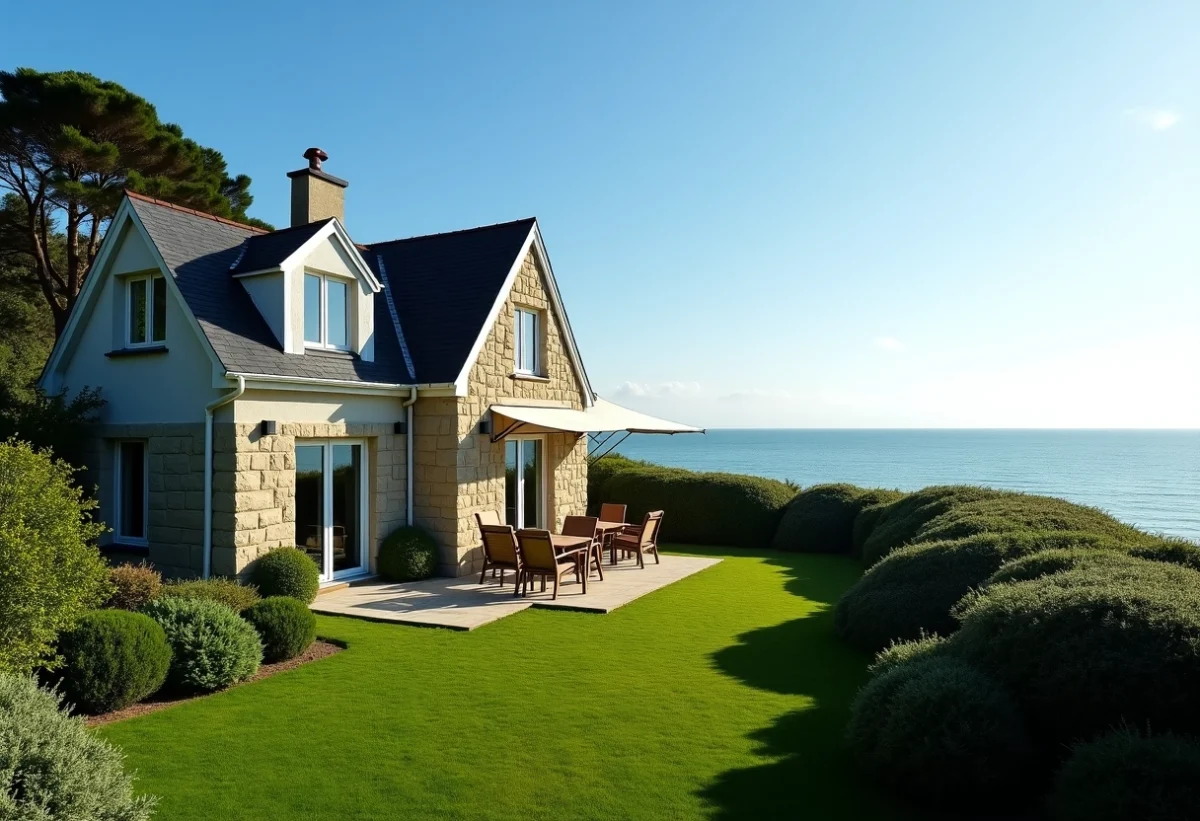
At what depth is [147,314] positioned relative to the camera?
14531 mm

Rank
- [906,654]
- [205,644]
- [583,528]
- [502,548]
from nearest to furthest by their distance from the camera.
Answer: [906,654] → [205,644] → [502,548] → [583,528]

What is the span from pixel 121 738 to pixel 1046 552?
10.0 meters

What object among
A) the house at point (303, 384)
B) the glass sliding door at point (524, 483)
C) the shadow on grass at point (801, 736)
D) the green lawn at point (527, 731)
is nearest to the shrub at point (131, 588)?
the house at point (303, 384)

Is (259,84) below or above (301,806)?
above

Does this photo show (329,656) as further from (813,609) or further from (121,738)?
(813,609)

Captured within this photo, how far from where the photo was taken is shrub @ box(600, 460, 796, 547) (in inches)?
928

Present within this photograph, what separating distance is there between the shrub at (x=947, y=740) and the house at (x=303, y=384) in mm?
10353

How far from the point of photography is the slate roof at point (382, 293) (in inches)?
542

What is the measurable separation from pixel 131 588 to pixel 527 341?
34.4 feet

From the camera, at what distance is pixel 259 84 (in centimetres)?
1677

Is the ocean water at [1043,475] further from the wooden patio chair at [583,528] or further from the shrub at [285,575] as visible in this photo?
the shrub at [285,575]

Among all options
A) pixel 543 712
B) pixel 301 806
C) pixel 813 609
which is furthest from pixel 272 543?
pixel 813 609

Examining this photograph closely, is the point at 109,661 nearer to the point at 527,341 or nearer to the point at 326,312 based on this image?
the point at 326,312

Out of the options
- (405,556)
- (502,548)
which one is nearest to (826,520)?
(502,548)
